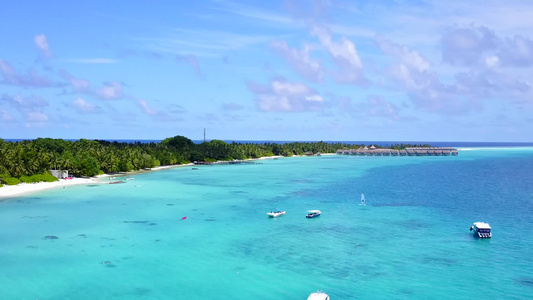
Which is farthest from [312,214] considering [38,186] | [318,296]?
[38,186]

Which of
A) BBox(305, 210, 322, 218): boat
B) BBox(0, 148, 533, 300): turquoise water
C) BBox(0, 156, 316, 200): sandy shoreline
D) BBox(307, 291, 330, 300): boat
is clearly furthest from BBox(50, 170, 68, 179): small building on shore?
BBox(307, 291, 330, 300): boat

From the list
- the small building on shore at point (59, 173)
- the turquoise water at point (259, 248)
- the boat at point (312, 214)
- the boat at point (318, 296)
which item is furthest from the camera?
the small building on shore at point (59, 173)

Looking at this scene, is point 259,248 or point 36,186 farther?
point 36,186

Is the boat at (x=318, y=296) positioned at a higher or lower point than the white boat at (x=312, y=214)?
lower

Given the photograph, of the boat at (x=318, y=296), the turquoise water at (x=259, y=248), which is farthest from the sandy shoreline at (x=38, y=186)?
the boat at (x=318, y=296)

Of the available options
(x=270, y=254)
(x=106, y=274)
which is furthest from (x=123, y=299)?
(x=270, y=254)

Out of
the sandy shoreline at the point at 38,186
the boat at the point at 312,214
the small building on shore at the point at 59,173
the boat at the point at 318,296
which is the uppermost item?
the small building on shore at the point at 59,173

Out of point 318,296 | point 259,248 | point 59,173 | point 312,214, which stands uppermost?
point 59,173

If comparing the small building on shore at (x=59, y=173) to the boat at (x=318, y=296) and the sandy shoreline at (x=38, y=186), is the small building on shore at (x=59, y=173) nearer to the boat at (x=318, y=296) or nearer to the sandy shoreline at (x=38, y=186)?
the sandy shoreline at (x=38, y=186)

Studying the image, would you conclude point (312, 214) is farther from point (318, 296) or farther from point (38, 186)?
point (38, 186)
